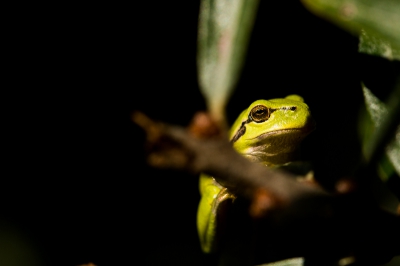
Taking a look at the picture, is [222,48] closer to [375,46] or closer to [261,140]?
[375,46]

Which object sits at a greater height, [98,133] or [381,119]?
[381,119]

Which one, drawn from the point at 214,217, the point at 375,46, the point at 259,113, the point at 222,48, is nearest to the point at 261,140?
the point at 259,113

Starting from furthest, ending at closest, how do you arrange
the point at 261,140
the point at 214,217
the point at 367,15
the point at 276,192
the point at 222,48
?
the point at 261,140
the point at 214,217
the point at 222,48
the point at 367,15
the point at 276,192

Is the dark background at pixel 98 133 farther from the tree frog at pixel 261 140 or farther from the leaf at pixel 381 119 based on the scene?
the leaf at pixel 381 119

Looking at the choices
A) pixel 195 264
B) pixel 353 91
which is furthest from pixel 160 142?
pixel 195 264

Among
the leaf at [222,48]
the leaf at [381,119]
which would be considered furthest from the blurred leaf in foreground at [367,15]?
the leaf at [381,119]

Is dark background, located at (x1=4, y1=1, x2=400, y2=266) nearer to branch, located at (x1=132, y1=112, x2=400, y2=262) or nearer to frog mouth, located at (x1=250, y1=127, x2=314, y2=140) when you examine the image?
frog mouth, located at (x1=250, y1=127, x2=314, y2=140)

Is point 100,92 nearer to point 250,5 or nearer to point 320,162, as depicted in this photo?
point 320,162
